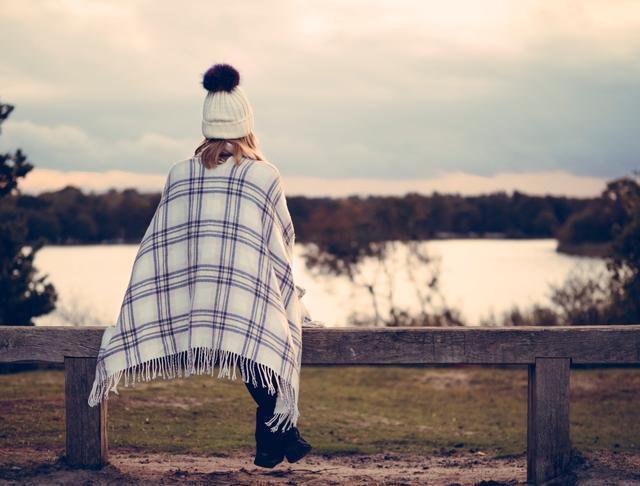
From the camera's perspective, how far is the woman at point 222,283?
3961mm

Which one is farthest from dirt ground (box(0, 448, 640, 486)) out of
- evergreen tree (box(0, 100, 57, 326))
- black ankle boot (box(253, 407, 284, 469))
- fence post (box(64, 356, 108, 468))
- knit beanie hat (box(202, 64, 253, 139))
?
evergreen tree (box(0, 100, 57, 326))

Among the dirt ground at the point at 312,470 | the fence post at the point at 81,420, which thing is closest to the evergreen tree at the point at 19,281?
the dirt ground at the point at 312,470

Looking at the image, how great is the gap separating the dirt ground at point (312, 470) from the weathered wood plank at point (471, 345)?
2.25 feet

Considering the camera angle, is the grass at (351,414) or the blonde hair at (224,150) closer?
the blonde hair at (224,150)

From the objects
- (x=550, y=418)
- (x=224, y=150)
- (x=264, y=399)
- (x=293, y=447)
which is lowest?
(x=293, y=447)

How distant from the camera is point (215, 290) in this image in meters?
3.96

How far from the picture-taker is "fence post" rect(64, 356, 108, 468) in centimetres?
→ 438

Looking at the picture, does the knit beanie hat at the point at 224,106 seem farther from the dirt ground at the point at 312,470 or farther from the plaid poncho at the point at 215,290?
the dirt ground at the point at 312,470

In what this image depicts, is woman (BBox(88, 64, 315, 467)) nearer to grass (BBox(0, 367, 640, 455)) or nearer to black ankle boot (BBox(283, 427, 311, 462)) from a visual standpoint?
Answer: black ankle boot (BBox(283, 427, 311, 462))

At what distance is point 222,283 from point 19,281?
8.86m

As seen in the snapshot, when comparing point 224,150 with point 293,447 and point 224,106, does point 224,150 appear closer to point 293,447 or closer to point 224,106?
point 224,106

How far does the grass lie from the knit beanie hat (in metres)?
2.48

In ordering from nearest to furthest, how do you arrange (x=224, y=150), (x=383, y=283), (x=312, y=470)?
(x=224, y=150) → (x=312, y=470) → (x=383, y=283)

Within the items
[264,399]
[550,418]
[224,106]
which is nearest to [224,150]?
[224,106]
